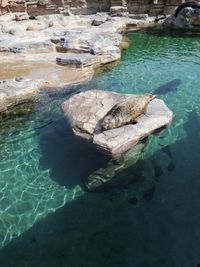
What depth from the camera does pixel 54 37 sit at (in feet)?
58.7

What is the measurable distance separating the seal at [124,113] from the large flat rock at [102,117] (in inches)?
5.7

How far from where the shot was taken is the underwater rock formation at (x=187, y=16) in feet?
68.4

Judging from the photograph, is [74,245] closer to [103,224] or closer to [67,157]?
[103,224]

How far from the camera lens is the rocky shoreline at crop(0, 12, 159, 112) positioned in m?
12.8

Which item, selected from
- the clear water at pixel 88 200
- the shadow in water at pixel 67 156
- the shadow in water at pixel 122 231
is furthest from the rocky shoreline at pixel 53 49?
the shadow in water at pixel 122 231

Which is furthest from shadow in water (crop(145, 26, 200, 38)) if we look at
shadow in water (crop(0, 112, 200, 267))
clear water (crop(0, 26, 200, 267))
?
shadow in water (crop(0, 112, 200, 267))

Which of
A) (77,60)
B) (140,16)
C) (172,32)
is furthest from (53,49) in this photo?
(140,16)

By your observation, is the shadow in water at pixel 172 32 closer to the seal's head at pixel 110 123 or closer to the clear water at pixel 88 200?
the clear water at pixel 88 200

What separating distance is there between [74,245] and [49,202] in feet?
4.73

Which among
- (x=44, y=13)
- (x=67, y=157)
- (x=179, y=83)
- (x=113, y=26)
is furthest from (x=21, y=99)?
(x=44, y=13)

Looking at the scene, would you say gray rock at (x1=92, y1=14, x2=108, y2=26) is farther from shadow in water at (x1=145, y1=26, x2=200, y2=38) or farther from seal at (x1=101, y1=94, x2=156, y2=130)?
seal at (x1=101, y1=94, x2=156, y2=130)

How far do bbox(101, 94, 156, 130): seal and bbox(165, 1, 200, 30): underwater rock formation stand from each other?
14.3m

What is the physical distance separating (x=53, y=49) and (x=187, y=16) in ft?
33.1

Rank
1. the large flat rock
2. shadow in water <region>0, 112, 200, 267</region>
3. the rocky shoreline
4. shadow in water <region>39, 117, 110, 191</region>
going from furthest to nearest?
the rocky shoreline, shadow in water <region>39, 117, 110, 191</region>, the large flat rock, shadow in water <region>0, 112, 200, 267</region>
